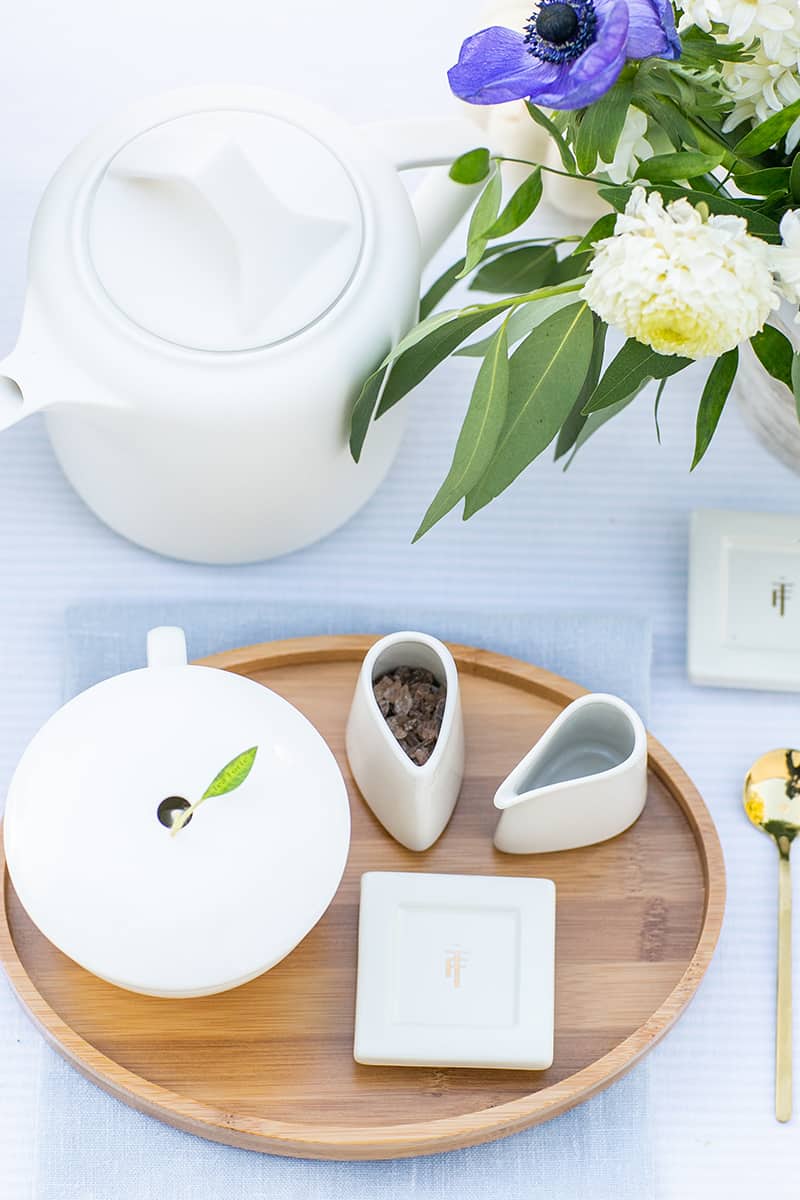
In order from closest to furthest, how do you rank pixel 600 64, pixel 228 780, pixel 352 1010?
pixel 600 64
pixel 228 780
pixel 352 1010

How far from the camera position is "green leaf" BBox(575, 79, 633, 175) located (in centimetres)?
46

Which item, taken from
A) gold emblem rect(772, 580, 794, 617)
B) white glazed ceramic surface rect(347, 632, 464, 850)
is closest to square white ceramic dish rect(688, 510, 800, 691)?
gold emblem rect(772, 580, 794, 617)

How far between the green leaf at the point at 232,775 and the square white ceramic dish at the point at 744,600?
0.28m

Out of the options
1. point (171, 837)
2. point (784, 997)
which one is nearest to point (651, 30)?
point (171, 837)

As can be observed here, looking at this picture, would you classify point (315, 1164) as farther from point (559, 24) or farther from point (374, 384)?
point (559, 24)

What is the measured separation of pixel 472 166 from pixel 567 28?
9cm

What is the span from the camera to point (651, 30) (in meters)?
0.42

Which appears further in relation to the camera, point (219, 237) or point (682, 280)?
point (219, 237)

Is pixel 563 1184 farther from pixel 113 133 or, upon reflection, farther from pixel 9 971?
pixel 113 133

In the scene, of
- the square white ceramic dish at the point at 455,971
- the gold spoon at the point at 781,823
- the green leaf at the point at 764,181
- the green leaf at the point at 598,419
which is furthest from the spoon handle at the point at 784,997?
the green leaf at the point at 764,181

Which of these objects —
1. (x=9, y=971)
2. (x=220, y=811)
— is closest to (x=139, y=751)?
(x=220, y=811)

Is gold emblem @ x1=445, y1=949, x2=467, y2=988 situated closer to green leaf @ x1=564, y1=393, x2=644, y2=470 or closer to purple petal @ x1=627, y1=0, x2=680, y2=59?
green leaf @ x1=564, y1=393, x2=644, y2=470

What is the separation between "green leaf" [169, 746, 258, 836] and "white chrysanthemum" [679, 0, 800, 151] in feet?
0.98

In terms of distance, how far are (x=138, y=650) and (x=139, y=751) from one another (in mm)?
160
